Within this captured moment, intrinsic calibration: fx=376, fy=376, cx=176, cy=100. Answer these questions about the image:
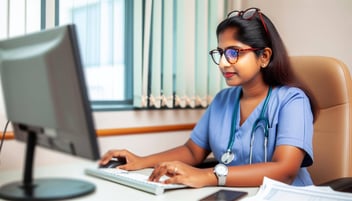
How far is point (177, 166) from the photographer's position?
89cm

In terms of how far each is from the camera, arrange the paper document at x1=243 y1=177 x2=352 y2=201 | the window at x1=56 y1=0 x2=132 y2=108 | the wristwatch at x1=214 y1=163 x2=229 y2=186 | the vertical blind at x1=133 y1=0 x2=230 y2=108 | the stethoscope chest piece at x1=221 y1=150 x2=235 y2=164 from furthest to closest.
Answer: the vertical blind at x1=133 y1=0 x2=230 y2=108
the stethoscope chest piece at x1=221 y1=150 x2=235 y2=164
the wristwatch at x1=214 y1=163 x2=229 y2=186
the paper document at x1=243 y1=177 x2=352 y2=201
the window at x1=56 y1=0 x2=132 y2=108

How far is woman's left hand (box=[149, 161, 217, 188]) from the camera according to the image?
2.85 feet

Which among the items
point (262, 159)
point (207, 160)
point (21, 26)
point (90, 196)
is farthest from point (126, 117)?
point (90, 196)

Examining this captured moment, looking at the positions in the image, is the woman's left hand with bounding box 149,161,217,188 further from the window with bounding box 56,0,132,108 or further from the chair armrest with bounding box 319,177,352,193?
the chair armrest with bounding box 319,177,352,193

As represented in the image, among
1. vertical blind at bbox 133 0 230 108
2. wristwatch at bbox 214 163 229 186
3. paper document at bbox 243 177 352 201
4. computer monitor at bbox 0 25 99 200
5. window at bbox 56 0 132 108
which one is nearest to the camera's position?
computer monitor at bbox 0 25 99 200

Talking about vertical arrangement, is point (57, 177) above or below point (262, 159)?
above

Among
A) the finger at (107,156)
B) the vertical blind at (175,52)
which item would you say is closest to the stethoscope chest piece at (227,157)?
the finger at (107,156)

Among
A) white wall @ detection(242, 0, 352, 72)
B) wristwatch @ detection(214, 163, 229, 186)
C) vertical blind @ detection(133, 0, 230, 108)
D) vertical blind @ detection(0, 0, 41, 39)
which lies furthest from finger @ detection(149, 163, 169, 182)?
white wall @ detection(242, 0, 352, 72)

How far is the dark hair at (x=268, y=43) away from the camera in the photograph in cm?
112

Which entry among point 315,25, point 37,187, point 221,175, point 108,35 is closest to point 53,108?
point 37,187

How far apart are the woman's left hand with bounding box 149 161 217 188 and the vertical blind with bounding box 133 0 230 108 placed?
1.94 ft

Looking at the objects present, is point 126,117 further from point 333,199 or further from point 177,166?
point 333,199

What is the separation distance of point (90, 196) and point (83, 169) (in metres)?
0.04

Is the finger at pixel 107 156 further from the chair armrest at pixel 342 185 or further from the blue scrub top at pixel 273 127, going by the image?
the chair armrest at pixel 342 185
